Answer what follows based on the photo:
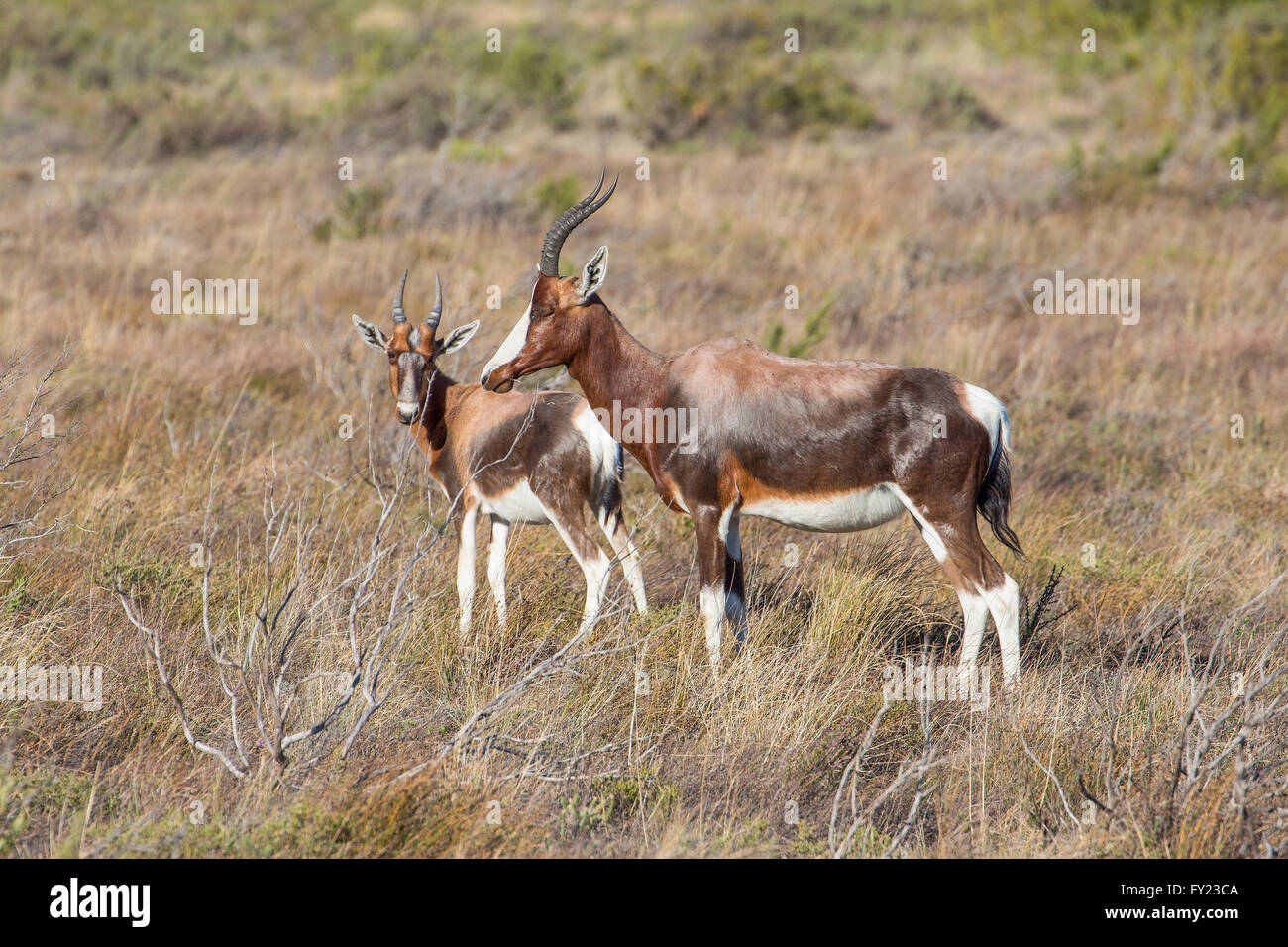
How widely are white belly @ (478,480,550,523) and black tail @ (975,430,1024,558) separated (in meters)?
2.39

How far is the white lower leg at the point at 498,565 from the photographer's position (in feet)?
22.0

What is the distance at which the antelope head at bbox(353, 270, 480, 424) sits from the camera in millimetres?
6797

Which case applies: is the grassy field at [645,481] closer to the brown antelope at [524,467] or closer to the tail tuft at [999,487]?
the brown antelope at [524,467]

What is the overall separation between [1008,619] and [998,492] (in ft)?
2.07

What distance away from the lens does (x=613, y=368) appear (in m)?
6.35

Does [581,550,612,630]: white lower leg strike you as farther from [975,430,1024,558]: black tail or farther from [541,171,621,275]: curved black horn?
[975,430,1024,558]: black tail

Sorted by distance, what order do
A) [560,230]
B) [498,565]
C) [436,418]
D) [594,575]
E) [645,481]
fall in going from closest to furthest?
[560,230]
[594,575]
[498,565]
[436,418]
[645,481]

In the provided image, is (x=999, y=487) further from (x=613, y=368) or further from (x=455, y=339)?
(x=455, y=339)

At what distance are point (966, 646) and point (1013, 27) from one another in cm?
3024
